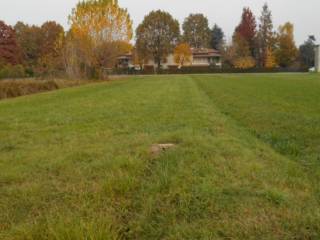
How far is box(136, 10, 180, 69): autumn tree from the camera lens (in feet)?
244

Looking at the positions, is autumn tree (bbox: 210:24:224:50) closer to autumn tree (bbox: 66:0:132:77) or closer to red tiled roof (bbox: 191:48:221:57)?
red tiled roof (bbox: 191:48:221:57)

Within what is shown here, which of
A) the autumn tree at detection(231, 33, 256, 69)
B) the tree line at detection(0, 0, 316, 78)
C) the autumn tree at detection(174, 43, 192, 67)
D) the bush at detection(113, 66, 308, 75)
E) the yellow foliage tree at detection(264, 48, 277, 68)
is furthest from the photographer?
the autumn tree at detection(174, 43, 192, 67)

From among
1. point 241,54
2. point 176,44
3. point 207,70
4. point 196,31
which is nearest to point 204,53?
point 196,31

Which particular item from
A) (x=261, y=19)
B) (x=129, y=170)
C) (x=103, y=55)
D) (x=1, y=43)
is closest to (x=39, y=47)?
(x=1, y=43)

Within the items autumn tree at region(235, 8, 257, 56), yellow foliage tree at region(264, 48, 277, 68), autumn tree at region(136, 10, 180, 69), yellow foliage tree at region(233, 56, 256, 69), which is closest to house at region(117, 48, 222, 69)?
autumn tree at region(136, 10, 180, 69)

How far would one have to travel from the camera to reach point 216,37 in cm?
9375

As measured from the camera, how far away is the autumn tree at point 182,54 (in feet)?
241

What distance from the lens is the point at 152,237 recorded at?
3.22 m

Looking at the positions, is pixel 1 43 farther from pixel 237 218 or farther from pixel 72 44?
pixel 237 218

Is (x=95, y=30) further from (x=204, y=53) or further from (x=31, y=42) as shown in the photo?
(x=204, y=53)

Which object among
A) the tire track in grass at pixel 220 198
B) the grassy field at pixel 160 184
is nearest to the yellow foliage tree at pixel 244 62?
Answer: the grassy field at pixel 160 184

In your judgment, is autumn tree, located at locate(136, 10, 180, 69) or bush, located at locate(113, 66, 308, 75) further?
autumn tree, located at locate(136, 10, 180, 69)

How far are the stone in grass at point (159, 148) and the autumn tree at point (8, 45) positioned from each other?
55.3 meters

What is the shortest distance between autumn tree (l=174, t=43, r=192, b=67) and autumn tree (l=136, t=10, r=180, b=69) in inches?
70.9
